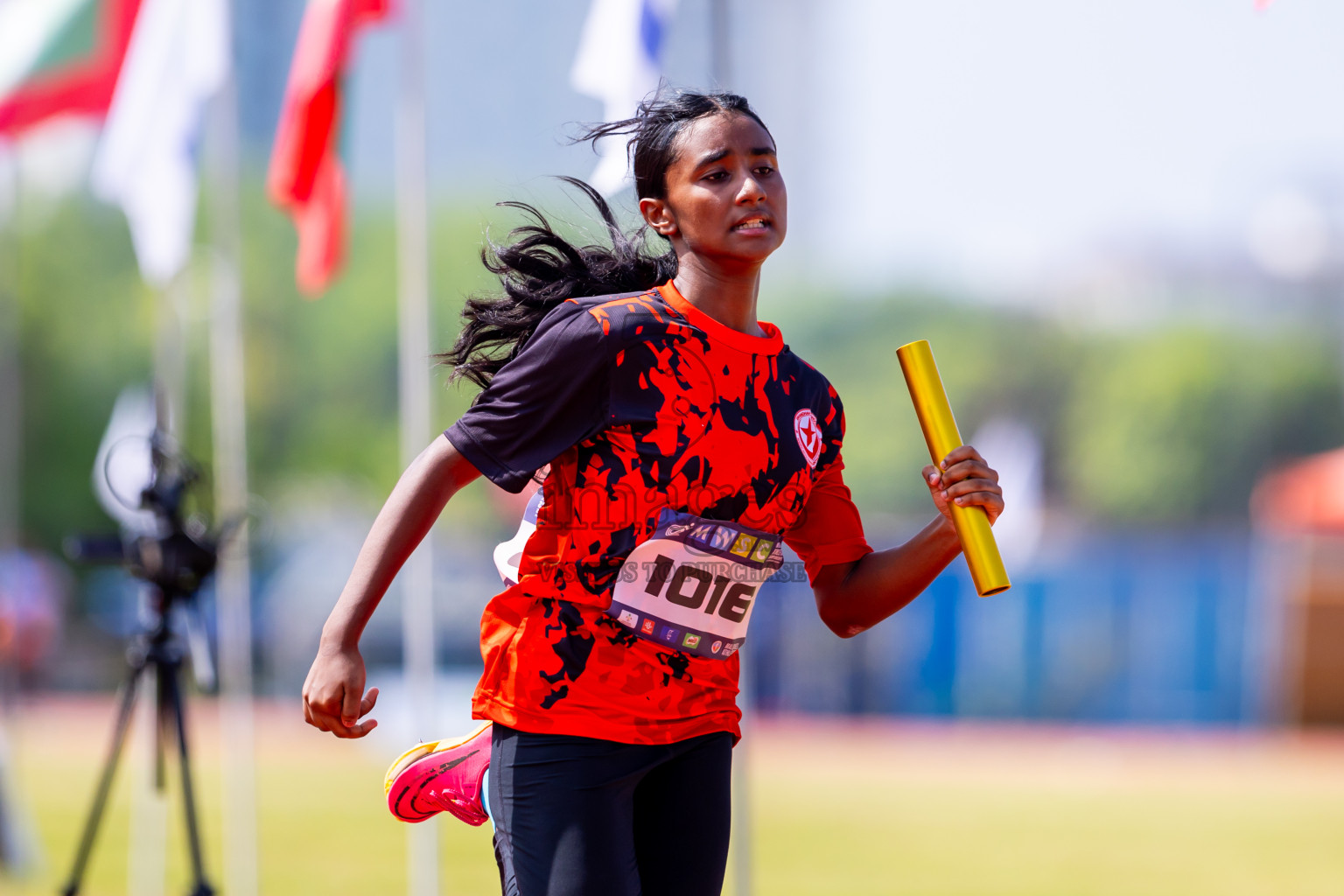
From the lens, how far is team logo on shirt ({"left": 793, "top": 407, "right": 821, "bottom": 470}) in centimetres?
257

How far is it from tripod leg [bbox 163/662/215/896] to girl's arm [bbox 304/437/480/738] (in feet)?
8.24

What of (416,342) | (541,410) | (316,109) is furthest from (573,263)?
(316,109)

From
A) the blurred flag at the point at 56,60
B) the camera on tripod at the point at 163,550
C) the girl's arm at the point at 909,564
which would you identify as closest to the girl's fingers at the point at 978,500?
the girl's arm at the point at 909,564

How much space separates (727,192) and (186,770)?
295 centimetres

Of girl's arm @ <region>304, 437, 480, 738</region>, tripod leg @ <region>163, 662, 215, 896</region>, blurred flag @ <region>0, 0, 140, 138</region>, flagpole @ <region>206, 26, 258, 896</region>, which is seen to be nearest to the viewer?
girl's arm @ <region>304, 437, 480, 738</region>

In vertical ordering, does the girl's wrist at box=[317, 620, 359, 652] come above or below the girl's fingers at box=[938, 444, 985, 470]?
below

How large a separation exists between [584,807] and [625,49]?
364 centimetres

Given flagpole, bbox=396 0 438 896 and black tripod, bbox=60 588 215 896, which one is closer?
black tripod, bbox=60 588 215 896

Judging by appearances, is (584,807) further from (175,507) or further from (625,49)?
(625,49)

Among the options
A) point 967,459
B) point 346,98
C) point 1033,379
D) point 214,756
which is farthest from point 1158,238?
point 967,459

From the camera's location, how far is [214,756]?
1547 cm

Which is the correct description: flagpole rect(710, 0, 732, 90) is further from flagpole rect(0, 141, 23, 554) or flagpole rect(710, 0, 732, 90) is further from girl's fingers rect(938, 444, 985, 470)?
flagpole rect(0, 141, 23, 554)

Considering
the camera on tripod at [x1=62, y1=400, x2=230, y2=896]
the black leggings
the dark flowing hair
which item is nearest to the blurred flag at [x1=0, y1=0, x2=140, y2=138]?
the camera on tripod at [x1=62, y1=400, x2=230, y2=896]

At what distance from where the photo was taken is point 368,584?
7.58 ft
